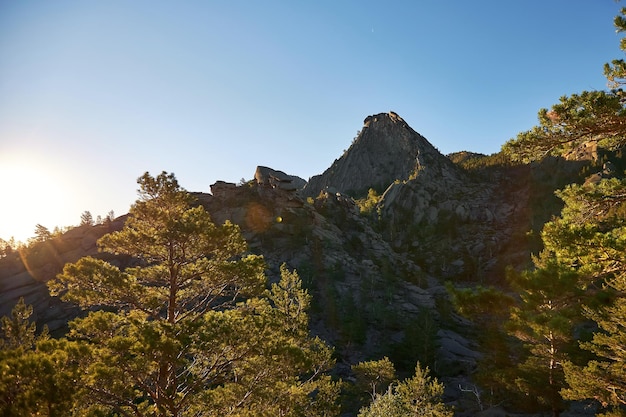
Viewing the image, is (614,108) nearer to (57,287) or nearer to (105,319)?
(105,319)

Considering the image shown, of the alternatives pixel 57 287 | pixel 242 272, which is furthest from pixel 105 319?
pixel 242 272

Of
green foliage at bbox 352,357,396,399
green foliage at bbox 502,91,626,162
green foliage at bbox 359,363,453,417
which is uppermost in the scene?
green foliage at bbox 502,91,626,162

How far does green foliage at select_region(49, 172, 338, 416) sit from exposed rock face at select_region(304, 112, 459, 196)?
107941mm

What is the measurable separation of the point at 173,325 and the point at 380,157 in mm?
127585

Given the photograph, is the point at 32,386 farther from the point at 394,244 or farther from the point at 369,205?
the point at 369,205

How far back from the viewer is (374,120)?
447 feet

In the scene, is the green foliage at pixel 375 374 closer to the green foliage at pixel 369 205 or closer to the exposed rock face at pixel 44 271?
the exposed rock face at pixel 44 271

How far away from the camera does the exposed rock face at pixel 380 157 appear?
121m

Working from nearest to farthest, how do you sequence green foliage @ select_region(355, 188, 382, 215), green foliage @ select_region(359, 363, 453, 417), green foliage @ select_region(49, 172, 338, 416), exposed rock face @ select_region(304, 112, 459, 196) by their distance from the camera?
1. green foliage @ select_region(49, 172, 338, 416)
2. green foliage @ select_region(359, 363, 453, 417)
3. green foliage @ select_region(355, 188, 382, 215)
4. exposed rock face @ select_region(304, 112, 459, 196)

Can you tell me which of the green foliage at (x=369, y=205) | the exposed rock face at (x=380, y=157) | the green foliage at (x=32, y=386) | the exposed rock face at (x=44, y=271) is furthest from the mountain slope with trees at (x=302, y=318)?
the exposed rock face at (x=380, y=157)

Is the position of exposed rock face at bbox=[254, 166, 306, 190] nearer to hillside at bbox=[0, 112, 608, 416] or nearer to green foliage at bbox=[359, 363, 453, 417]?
hillside at bbox=[0, 112, 608, 416]

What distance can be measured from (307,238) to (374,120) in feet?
284

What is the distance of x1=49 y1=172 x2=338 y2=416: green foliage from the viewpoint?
8633 millimetres

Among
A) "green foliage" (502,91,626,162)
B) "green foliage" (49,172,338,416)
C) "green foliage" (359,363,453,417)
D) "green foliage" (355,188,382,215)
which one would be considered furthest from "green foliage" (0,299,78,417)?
"green foliage" (355,188,382,215)
